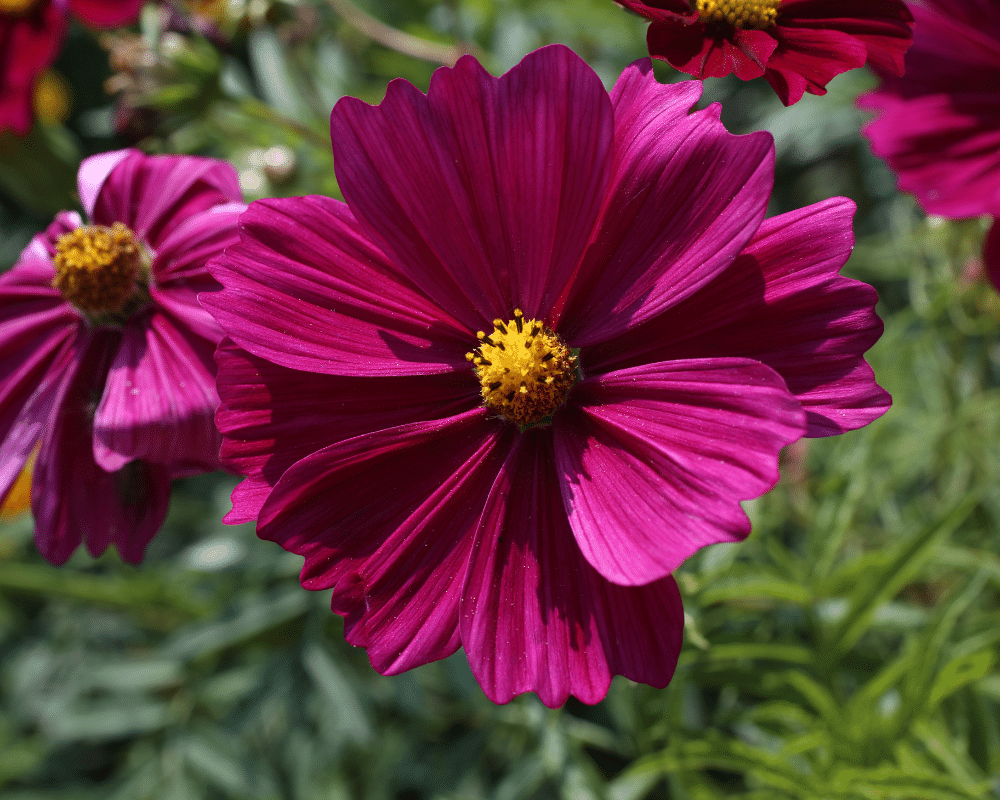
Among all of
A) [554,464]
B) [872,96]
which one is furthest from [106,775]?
[872,96]

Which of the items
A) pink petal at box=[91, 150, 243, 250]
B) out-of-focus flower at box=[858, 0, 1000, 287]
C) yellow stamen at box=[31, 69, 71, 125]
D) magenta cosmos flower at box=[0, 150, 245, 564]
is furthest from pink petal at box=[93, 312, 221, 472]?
yellow stamen at box=[31, 69, 71, 125]

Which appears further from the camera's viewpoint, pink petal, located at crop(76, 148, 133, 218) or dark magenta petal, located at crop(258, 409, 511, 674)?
pink petal, located at crop(76, 148, 133, 218)

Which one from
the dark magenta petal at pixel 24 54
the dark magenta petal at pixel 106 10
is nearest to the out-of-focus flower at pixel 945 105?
the dark magenta petal at pixel 106 10

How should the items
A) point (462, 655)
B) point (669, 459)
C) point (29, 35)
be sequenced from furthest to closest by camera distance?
1. point (29, 35)
2. point (462, 655)
3. point (669, 459)

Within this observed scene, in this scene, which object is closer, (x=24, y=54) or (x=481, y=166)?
(x=481, y=166)

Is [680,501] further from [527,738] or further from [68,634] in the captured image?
[68,634]

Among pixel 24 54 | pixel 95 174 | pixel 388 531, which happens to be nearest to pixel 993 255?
pixel 388 531

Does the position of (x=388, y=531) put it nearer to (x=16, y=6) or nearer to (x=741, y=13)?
(x=741, y=13)

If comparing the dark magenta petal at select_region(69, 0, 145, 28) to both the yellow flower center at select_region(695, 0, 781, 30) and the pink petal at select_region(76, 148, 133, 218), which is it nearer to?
the pink petal at select_region(76, 148, 133, 218)
